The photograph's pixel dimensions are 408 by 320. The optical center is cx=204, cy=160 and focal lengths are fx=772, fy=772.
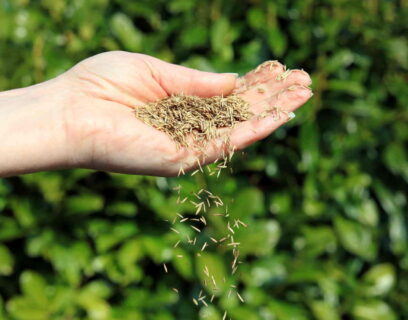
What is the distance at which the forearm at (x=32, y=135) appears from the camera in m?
2.51

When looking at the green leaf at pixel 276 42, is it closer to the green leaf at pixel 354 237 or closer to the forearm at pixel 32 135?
the green leaf at pixel 354 237

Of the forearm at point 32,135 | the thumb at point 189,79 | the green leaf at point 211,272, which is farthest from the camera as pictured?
the green leaf at point 211,272

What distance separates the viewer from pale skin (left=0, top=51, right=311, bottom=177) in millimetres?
2545

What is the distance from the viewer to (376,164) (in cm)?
332

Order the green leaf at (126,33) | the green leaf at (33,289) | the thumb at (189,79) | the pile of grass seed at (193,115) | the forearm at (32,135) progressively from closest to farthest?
the forearm at (32,135) → the pile of grass seed at (193,115) → the thumb at (189,79) → the green leaf at (33,289) → the green leaf at (126,33)

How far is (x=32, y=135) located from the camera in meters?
2.54

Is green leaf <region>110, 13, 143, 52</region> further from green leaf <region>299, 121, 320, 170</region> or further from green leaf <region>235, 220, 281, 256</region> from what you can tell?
green leaf <region>235, 220, 281, 256</region>

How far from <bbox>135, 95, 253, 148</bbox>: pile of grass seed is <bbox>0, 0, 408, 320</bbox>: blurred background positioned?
367 millimetres

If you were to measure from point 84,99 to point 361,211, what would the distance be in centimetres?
128

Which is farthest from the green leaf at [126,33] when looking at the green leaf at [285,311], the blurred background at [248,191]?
the green leaf at [285,311]

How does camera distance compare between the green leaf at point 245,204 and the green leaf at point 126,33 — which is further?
the green leaf at point 126,33

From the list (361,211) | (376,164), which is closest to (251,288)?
(361,211)

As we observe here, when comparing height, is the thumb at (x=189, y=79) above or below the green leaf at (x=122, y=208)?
above

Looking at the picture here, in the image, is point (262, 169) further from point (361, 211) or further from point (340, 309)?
point (340, 309)
